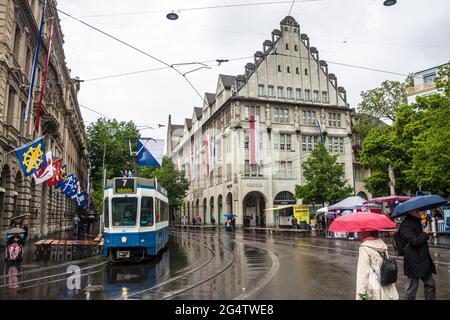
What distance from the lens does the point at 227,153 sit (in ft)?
178

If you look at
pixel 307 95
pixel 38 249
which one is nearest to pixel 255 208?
pixel 307 95

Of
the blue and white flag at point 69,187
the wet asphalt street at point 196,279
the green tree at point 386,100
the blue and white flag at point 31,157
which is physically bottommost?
the wet asphalt street at point 196,279

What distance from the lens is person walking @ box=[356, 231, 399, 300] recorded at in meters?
5.58

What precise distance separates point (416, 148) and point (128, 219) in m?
23.1

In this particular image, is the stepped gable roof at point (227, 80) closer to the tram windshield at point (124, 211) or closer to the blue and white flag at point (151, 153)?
the blue and white flag at point (151, 153)

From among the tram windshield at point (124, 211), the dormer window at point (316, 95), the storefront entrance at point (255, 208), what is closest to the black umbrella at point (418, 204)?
the tram windshield at point (124, 211)

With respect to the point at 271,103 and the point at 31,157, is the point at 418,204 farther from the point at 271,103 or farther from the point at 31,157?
the point at 271,103

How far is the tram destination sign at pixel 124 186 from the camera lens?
1539 cm

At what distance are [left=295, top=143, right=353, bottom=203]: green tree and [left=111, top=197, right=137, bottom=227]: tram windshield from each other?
26.4 m

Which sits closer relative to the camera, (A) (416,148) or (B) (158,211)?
A: (B) (158,211)

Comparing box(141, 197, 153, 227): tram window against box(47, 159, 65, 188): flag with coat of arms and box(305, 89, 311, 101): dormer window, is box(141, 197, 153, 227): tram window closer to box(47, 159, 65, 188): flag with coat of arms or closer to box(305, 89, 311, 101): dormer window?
box(47, 159, 65, 188): flag with coat of arms

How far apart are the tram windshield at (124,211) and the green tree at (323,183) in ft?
86.6

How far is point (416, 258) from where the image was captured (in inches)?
240
